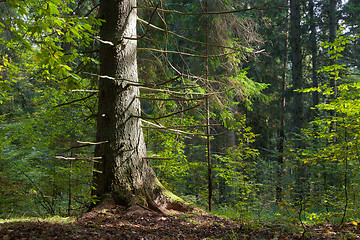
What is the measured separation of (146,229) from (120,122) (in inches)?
68.1

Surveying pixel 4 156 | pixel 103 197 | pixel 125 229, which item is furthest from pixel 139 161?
pixel 4 156

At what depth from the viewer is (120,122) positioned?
4285 mm

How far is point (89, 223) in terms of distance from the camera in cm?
354

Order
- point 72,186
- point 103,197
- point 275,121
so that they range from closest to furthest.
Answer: point 103,197 → point 72,186 → point 275,121

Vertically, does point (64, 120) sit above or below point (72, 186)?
above

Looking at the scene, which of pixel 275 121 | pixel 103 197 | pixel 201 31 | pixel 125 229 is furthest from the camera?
pixel 275 121

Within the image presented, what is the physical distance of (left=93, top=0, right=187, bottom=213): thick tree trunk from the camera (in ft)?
13.8

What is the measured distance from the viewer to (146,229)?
3.54 m

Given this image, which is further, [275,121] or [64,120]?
[275,121]

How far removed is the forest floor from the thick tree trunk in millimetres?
341

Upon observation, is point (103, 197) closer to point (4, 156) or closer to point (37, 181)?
point (37, 181)

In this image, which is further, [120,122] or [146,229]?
[120,122]

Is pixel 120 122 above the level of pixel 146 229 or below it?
above

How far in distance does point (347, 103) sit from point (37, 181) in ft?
23.8
